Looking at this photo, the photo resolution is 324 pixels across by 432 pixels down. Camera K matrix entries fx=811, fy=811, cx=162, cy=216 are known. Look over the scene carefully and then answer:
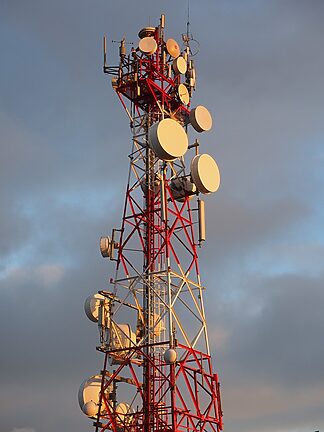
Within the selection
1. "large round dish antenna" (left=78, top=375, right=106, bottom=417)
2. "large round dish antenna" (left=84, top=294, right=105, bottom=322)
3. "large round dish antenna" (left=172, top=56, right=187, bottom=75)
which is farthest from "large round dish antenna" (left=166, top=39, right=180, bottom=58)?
"large round dish antenna" (left=78, top=375, right=106, bottom=417)

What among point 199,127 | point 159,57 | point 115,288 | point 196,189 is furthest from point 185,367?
point 159,57

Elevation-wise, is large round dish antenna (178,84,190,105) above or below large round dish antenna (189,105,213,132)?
above

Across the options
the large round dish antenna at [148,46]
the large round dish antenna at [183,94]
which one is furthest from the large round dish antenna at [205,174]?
the large round dish antenna at [148,46]

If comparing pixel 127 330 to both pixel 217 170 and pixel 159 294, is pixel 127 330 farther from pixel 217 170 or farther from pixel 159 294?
pixel 217 170

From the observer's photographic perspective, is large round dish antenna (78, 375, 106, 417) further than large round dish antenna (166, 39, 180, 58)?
No

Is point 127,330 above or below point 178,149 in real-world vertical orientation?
below

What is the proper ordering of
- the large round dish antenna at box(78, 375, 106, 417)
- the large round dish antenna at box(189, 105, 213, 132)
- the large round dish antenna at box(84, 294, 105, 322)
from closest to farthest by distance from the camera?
the large round dish antenna at box(78, 375, 106, 417) → the large round dish antenna at box(84, 294, 105, 322) → the large round dish antenna at box(189, 105, 213, 132)

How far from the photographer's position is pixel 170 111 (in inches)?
2144

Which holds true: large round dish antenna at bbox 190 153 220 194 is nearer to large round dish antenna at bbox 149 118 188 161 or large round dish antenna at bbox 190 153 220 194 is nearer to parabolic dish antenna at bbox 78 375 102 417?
large round dish antenna at bbox 149 118 188 161

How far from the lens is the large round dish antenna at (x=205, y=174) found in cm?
5019

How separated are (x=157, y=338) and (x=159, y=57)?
63.2 ft

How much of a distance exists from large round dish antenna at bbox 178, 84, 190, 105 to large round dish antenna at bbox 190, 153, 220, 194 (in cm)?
513

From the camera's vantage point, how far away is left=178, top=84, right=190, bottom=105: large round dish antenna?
178 ft

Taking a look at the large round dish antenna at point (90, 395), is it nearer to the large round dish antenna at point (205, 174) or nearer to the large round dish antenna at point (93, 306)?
the large round dish antenna at point (93, 306)
